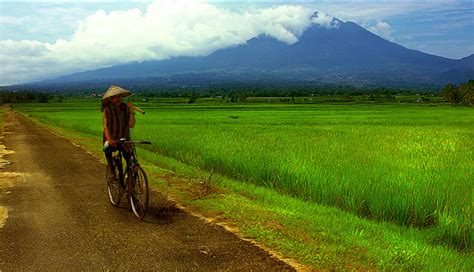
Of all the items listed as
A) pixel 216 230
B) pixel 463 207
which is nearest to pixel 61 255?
Result: pixel 216 230

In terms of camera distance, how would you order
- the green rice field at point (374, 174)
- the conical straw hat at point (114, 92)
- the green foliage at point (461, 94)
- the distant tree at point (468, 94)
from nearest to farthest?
the conical straw hat at point (114, 92)
the green rice field at point (374, 174)
the distant tree at point (468, 94)
the green foliage at point (461, 94)

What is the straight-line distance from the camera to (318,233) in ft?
20.0

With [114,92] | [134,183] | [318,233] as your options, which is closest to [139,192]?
[134,183]

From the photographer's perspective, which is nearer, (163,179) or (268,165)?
(163,179)

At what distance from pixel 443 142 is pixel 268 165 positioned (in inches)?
294

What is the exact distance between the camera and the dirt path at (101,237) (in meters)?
5.14

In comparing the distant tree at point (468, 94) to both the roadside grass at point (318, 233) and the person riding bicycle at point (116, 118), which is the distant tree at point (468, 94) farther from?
the person riding bicycle at point (116, 118)

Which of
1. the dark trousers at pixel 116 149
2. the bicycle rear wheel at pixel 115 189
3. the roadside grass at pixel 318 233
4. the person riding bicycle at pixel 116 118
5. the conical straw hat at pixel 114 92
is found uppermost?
the conical straw hat at pixel 114 92

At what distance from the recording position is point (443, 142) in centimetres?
1545

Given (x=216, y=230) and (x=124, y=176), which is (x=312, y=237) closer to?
(x=216, y=230)

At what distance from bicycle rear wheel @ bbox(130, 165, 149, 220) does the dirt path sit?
0.17m

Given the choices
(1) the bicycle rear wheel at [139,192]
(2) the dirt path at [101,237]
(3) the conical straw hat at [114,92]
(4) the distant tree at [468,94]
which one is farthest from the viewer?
(4) the distant tree at [468,94]

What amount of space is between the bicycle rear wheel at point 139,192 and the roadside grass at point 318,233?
100 centimetres

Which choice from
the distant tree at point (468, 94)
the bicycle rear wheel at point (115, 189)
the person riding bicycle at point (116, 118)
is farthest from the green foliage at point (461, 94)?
the person riding bicycle at point (116, 118)
